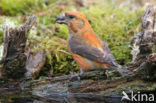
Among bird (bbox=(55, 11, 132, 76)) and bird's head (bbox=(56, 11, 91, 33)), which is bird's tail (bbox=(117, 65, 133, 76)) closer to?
bird (bbox=(55, 11, 132, 76))

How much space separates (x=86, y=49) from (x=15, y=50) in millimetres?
1227

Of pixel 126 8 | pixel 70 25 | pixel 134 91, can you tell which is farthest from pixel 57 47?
pixel 126 8

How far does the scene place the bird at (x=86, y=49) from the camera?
14.7 feet

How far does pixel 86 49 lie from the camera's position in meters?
4.72

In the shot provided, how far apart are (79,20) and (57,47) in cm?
112

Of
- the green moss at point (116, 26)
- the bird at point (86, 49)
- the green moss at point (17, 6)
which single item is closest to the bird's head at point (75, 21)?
the bird at point (86, 49)

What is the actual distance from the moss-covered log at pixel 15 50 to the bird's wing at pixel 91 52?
864 mm

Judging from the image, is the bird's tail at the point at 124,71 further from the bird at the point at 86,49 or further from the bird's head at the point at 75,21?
the bird's head at the point at 75,21

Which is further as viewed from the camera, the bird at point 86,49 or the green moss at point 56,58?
the green moss at point 56,58

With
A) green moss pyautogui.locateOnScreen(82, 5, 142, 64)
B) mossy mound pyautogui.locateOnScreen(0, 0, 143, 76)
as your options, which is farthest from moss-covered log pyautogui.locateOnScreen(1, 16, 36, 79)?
green moss pyautogui.locateOnScreen(82, 5, 142, 64)

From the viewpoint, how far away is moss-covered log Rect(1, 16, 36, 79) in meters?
4.42

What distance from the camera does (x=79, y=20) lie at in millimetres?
5074

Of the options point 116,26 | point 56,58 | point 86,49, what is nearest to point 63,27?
point 56,58

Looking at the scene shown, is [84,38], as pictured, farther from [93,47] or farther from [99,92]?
[99,92]
